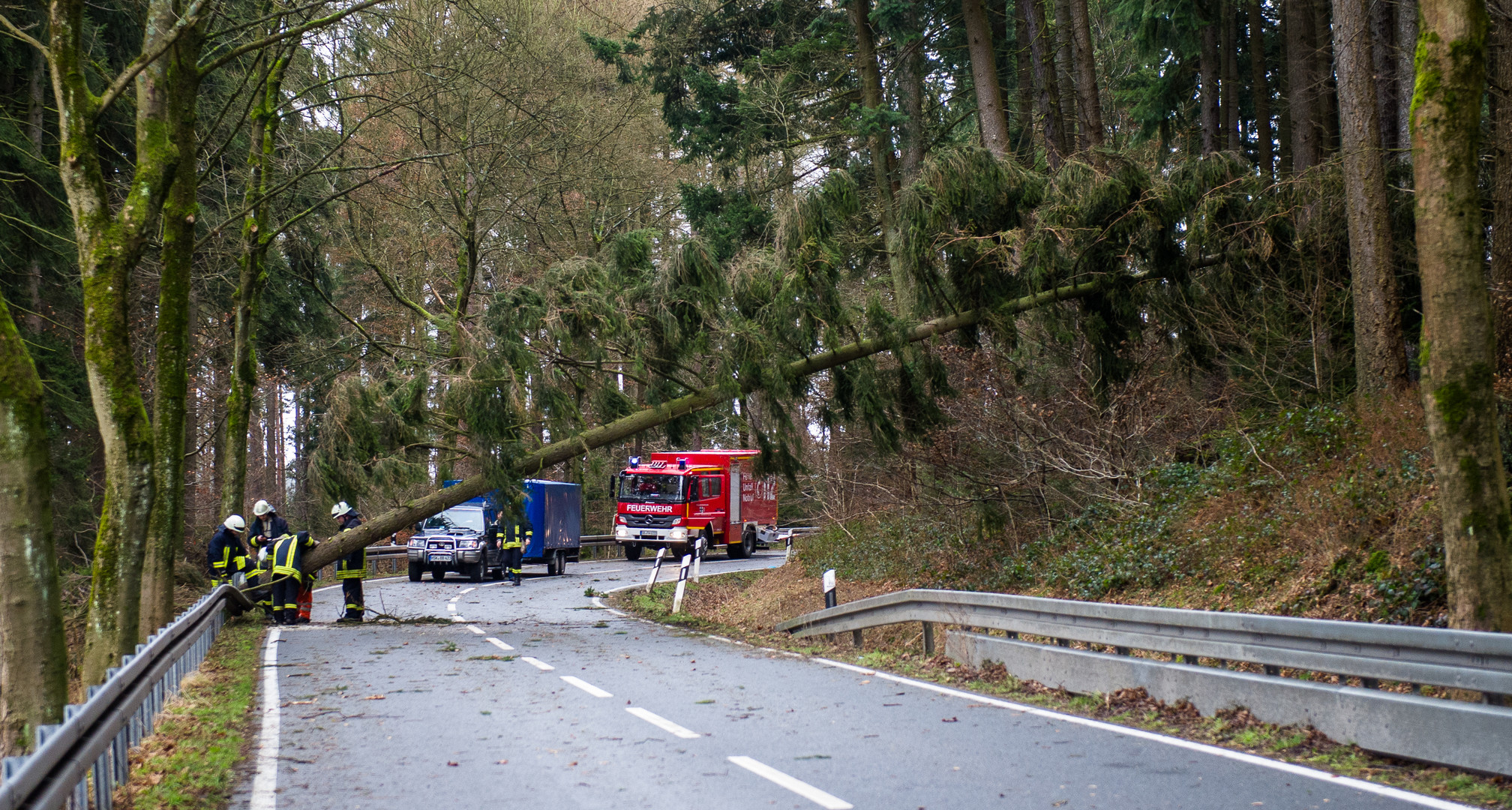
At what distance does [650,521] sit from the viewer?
36156mm

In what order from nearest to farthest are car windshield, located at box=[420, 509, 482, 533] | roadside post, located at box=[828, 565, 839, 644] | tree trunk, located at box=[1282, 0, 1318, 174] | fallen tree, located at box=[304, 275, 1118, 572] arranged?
roadside post, located at box=[828, 565, 839, 644] < fallen tree, located at box=[304, 275, 1118, 572] < tree trunk, located at box=[1282, 0, 1318, 174] < car windshield, located at box=[420, 509, 482, 533]

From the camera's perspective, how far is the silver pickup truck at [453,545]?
90.1ft

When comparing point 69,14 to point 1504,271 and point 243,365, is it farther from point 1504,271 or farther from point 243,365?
point 1504,271

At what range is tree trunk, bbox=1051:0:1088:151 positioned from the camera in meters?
18.6

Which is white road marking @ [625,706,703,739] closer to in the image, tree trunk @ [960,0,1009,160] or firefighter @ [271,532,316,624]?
firefighter @ [271,532,316,624]

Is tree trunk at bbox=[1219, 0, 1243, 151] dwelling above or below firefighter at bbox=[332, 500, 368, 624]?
above

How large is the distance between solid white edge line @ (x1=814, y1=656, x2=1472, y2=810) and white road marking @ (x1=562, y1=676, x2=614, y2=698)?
2.60m

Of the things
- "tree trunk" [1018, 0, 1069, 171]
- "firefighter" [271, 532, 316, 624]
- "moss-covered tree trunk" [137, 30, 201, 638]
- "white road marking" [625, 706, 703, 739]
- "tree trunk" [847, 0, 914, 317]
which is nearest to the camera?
"white road marking" [625, 706, 703, 739]

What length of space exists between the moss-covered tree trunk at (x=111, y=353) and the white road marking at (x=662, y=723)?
15.4 feet

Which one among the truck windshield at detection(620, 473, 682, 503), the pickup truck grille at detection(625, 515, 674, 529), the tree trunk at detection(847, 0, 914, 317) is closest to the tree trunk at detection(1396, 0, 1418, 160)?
the tree trunk at detection(847, 0, 914, 317)

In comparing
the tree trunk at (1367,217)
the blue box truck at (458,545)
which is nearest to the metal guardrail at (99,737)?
the tree trunk at (1367,217)

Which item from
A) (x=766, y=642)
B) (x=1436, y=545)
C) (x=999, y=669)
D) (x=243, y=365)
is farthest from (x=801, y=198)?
(x=243, y=365)

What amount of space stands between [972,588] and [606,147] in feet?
42.7

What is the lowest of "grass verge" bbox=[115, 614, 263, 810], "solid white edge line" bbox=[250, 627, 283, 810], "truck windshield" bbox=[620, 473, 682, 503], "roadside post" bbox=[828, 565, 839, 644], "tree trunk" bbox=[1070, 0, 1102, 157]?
"solid white edge line" bbox=[250, 627, 283, 810]
